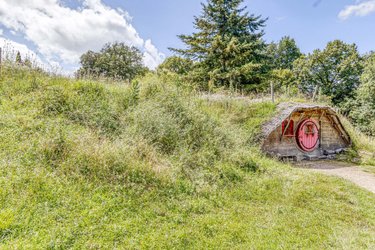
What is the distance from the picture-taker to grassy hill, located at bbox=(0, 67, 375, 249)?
3188mm

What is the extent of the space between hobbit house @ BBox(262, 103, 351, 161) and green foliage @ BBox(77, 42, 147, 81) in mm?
17193

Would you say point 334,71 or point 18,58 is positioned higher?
point 334,71

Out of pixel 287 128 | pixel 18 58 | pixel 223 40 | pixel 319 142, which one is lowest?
pixel 319 142

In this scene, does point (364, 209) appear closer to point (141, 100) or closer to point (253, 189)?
point (253, 189)

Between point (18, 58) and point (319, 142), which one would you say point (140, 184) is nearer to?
point (18, 58)

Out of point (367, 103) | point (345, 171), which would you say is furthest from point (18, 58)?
point (367, 103)

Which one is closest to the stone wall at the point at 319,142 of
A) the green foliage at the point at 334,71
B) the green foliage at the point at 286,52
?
the green foliage at the point at 334,71

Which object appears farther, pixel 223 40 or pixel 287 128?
pixel 223 40

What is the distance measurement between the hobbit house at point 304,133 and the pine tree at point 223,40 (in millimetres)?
6854

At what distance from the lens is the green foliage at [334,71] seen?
23.6 metres

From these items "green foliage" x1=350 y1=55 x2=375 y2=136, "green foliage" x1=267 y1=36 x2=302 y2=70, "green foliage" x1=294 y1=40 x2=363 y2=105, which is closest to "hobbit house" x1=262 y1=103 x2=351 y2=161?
"green foliage" x1=350 y1=55 x2=375 y2=136

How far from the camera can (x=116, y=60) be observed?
2358 centimetres

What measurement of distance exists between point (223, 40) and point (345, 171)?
11737 millimetres

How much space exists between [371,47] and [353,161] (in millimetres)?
20354
